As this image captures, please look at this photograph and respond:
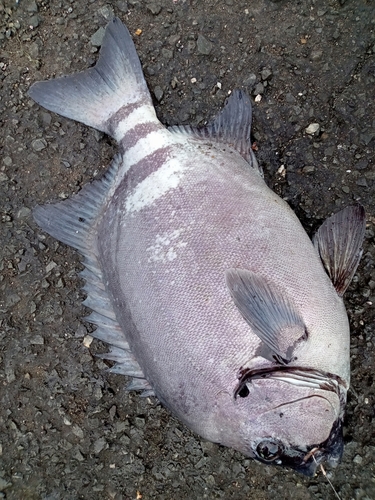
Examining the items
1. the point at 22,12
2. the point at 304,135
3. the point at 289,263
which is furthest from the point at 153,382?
the point at 22,12

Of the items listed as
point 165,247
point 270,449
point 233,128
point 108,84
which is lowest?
point 270,449

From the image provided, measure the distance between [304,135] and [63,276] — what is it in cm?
168

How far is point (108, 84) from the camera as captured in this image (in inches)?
104

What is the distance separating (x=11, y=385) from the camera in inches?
115

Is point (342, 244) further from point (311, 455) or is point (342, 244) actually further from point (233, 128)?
point (311, 455)

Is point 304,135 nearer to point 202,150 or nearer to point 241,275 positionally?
point 202,150

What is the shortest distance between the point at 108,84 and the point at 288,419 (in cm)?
193

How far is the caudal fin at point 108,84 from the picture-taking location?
2.63 meters

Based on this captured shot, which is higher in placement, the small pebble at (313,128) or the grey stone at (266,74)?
the grey stone at (266,74)

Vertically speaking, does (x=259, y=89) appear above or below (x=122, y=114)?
below

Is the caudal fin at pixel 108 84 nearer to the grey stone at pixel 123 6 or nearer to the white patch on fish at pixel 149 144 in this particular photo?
the white patch on fish at pixel 149 144

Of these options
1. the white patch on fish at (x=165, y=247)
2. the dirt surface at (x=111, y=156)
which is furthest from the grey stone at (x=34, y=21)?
the white patch on fish at (x=165, y=247)

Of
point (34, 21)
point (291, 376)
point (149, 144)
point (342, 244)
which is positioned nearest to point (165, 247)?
point (149, 144)

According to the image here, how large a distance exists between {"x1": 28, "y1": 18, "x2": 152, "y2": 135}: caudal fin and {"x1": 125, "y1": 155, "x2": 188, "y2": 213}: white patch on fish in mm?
464
